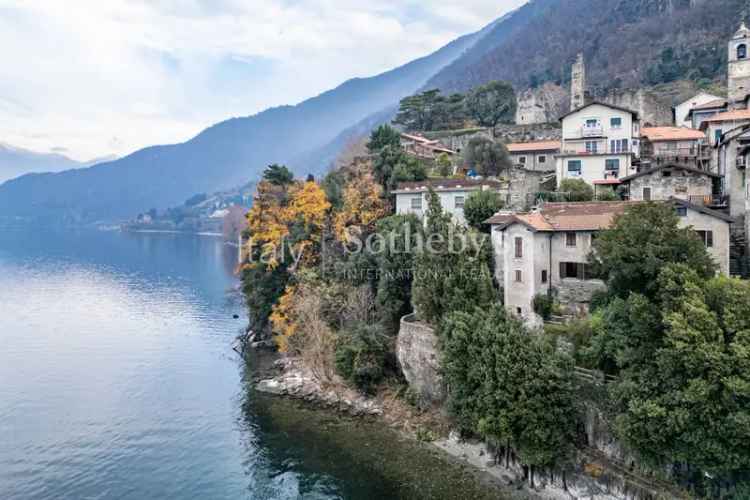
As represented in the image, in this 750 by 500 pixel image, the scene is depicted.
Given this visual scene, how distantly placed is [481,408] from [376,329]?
36.1 feet

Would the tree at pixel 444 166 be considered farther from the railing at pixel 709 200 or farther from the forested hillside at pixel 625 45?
the forested hillside at pixel 625 45

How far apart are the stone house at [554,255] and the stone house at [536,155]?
1945 cm

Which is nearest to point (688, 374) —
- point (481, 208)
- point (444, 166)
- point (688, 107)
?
point (481, 208)

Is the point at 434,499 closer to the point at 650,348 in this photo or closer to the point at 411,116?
the point at 650,348

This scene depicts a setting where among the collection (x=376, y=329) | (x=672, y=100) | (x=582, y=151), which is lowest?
(x=376, y=329)

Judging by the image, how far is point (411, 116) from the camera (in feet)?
246

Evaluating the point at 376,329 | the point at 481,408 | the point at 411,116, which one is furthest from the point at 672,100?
the point at 481,408

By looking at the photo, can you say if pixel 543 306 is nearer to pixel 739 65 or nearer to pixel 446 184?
pixel 446 184

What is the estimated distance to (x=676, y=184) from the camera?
33.4 metres

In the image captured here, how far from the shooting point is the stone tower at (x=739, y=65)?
54875 millimetres

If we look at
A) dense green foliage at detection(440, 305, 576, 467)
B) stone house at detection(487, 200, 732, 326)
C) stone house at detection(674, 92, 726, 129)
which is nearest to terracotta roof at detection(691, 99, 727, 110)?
stone house at detection(674, 92, 726, 129)

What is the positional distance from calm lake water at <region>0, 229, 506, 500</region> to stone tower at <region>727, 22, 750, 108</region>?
5048 cm

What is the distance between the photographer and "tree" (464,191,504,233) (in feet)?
121

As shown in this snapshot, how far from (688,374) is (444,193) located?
25.5 metres
